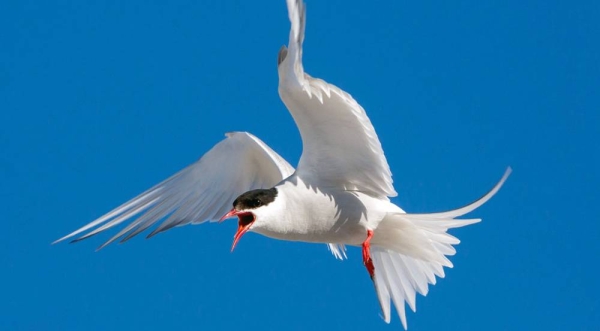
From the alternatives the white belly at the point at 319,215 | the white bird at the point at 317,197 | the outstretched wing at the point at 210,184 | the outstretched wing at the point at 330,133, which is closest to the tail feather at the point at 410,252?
the white bird at the point at 317,197

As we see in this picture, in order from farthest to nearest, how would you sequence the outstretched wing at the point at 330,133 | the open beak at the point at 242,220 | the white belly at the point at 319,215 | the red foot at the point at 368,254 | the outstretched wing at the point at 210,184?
the outstretched wing at the point at 210,184 → the red foot at the point at 368,254 → the white belly at the point at 319,215 → the open beak at the point at 242,220 → the outstretched wing at the point at 330,133

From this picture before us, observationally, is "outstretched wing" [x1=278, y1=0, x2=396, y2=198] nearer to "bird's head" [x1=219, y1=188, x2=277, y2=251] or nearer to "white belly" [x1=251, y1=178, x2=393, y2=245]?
"white belly" [x1=251, y1=178, x2=393, y2=245]

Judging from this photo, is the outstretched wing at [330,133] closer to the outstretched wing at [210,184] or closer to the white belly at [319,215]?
the white belly at [319,215]

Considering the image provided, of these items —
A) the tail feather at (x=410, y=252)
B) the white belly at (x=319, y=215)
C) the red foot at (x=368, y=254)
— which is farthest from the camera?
the red foot at (x=368, y=254)

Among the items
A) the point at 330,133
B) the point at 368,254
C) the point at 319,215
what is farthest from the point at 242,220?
the point at 368,254

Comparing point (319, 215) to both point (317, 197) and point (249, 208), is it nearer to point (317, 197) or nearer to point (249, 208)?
point (317, 197)

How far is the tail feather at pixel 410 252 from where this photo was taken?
24.6 feet

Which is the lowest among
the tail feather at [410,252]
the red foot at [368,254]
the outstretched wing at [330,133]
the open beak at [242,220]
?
the open beak at [242,220]

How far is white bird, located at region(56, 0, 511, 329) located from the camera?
6922 millimetres

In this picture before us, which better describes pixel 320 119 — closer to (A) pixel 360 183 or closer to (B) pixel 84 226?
(A) pixel 360 183

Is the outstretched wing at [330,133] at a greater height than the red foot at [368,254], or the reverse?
the outstretched wing at [330,133]

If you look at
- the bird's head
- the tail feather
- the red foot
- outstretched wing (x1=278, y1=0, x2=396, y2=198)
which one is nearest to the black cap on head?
the bird's head

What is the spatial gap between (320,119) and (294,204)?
0.59 metres

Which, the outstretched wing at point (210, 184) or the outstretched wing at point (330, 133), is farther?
the outstretched wing at point (210, 184)
